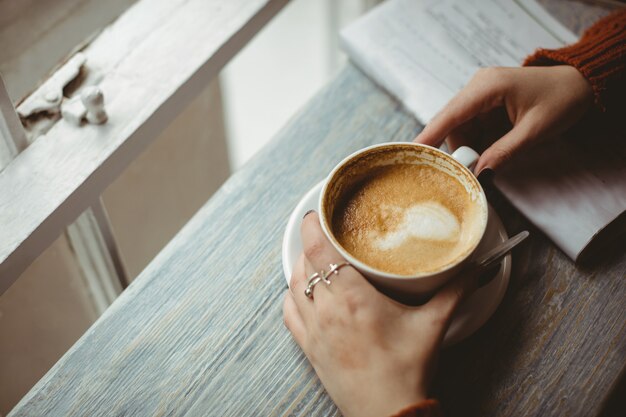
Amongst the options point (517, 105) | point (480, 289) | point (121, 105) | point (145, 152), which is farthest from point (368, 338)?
point (145, 152)

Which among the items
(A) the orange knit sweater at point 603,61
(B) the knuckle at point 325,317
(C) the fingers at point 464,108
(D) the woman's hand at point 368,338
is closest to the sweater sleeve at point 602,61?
(A) the orange knit sweater at point 603,61

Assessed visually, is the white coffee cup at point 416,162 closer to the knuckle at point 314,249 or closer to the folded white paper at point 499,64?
the knuckle at point 314,249

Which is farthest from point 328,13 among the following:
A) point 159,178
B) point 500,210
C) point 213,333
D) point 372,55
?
point 213,333

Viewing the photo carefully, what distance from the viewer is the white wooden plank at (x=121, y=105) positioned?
0.64m

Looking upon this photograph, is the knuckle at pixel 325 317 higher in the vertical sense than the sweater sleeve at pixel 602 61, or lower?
lower

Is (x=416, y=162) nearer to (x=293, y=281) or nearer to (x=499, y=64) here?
(x=293, y=281)

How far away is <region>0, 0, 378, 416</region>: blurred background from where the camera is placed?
849mm

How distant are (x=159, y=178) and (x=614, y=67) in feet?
3.10

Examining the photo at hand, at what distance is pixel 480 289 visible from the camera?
58 centimetres

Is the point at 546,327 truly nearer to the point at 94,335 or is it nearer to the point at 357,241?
the point at 357,241

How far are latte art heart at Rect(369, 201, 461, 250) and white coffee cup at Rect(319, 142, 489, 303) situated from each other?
0.11 feet

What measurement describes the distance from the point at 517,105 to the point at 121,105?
1.75ft

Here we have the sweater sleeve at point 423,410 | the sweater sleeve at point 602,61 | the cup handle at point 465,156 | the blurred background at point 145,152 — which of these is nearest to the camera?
the sweater sleeve at point 423,410

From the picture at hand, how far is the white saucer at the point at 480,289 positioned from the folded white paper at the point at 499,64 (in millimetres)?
77
